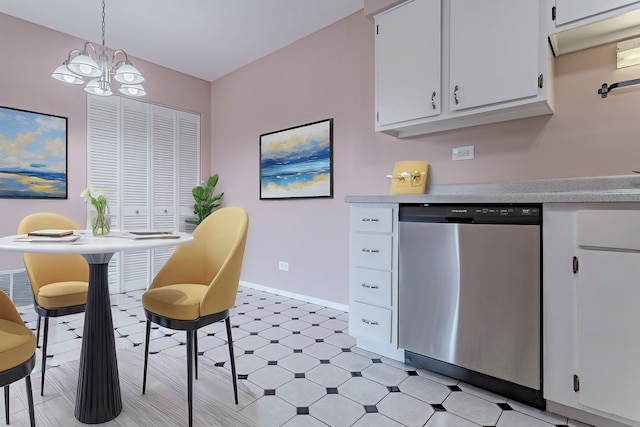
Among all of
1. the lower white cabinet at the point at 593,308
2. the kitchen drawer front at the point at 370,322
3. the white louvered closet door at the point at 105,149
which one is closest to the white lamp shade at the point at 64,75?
the white louvered closet door at the point at 105,149

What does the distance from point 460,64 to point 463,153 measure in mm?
611

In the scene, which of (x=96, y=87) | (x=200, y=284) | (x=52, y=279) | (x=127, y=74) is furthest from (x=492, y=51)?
(x=52, y=279)

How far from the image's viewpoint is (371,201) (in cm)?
218

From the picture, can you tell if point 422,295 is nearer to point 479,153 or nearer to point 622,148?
point 479,153

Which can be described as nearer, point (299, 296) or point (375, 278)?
point (375, 278)

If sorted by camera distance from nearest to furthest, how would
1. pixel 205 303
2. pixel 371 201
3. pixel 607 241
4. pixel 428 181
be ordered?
pixel 607 241 < pixel 205 303 < pixel 371 201 < pixel 428 181

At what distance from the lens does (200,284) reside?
197 centimetres

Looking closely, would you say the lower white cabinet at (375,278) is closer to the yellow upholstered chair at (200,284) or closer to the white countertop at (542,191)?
the white countertop at (542,191)

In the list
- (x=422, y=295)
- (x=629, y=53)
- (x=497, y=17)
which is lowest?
(x=422, y=295)

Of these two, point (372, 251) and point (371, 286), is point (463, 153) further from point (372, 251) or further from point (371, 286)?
point (371, 286)

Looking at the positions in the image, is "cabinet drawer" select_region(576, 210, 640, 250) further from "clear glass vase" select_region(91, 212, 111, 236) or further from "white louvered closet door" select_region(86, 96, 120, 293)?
"white louvered closet door" select_region(86, 96, 120, 293)

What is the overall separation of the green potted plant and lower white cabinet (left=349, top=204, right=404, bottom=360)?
2802 millimetres

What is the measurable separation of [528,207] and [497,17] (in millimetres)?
1190

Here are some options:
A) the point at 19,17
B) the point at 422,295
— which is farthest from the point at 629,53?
the point at 19,17
